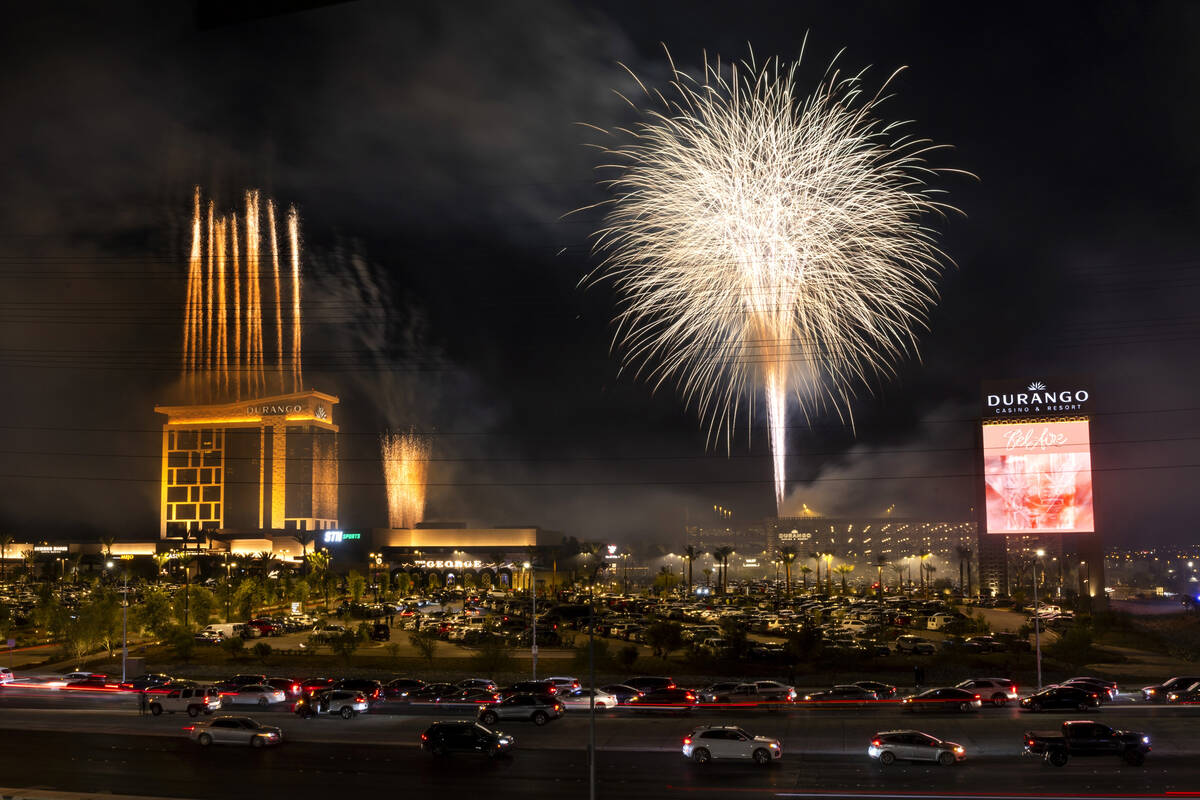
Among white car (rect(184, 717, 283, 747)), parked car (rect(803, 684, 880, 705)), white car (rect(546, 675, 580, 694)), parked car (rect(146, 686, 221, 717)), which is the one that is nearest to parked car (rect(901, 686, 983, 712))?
parked car (rect(803, 684, 880, 705))

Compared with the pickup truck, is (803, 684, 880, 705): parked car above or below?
below

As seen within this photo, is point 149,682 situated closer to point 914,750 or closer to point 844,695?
point 844,695

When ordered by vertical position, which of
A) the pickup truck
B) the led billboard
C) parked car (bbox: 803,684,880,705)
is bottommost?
parked car (bbox: 803,684,880,705)

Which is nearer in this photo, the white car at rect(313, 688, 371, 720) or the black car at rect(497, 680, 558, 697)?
the white car at rect(313, 688, 371, 720)

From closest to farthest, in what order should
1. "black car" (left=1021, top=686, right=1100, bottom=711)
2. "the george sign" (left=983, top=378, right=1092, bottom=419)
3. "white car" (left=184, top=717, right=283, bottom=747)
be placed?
"white car" (left=184, top=717, right=283, bottom=747) < "black car" (left=1021, top=686, right=1100, bottom=711) < "the george sign" (left=983, top=378, right=1092, bottom=419)

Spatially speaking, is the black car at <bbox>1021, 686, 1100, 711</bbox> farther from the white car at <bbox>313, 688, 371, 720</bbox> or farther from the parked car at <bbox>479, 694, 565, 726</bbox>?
the white car at <bbox>313, 688, 371, 720</bbox>

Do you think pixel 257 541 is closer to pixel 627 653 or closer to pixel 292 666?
pixel 292 666
